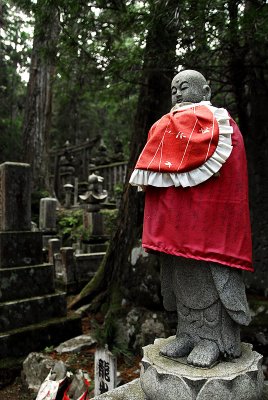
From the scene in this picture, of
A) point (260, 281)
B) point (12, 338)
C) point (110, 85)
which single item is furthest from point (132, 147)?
point (12, 338)

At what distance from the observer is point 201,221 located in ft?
7.59

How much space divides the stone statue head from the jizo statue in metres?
0.02

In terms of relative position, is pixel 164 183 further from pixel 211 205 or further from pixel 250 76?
pixel 250 76

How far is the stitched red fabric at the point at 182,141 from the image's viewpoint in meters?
2.30

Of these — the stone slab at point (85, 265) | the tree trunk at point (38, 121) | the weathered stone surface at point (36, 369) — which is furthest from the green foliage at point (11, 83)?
the weathered stone surface at point (36, 369)

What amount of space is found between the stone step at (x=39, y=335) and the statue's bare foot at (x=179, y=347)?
259cm

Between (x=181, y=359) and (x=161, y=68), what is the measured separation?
117 inches

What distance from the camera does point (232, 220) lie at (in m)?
2.32

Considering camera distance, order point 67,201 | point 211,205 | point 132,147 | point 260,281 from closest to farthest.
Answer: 1. point 211,205
2. point 260,281
3. point 132,147
4. point 67,201

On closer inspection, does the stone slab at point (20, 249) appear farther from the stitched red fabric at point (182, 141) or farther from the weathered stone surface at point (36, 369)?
the stitched red fabric at point (182, 141)

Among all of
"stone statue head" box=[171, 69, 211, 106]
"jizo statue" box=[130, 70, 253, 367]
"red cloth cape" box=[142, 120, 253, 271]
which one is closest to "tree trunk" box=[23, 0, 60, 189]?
"stone statue head" box=[171, 69, 211, 106]

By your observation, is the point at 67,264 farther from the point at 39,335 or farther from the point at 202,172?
the point at 202,172

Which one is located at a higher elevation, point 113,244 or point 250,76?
point 250,76

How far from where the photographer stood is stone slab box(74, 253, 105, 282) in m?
7.21
